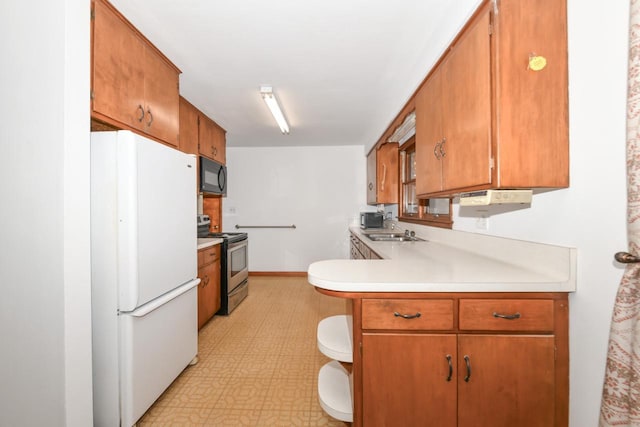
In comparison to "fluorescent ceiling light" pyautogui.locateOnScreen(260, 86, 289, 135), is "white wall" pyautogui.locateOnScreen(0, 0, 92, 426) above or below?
below

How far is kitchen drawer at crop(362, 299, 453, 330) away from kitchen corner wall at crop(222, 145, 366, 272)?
3.91 meters

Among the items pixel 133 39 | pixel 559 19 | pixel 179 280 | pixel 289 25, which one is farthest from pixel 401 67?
pixel 179 280

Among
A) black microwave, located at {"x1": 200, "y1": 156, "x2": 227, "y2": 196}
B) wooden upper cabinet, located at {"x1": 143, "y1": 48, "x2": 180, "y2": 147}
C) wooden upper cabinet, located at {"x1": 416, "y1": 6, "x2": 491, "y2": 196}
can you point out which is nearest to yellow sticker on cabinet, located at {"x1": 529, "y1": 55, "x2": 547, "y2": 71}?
wooden upper cabinet, located at {"x1": 416, "y1": 6, "x2": 491, "y2": 196}

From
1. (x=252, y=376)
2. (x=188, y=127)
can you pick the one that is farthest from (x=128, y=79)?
(x=252, y=376)

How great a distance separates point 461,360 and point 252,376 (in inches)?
61.0

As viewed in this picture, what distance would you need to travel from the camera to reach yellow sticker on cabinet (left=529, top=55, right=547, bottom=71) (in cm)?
113

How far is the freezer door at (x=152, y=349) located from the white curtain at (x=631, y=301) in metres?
2.04

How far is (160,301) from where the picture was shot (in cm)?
167

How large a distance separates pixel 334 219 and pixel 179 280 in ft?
11.3

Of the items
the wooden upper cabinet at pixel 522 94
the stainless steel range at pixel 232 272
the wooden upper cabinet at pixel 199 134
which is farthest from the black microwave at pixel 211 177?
the wooden upper cabinet at pixel 522 94

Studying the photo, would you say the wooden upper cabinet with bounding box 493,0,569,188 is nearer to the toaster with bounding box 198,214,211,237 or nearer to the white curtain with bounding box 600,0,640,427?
the white curtain with bounding box 600,0,640,427

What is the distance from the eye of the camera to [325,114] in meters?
3.40

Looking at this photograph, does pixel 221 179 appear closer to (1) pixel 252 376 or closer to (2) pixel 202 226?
(2) pixel 202 226

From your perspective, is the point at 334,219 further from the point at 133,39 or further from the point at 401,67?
the point at 133,39
